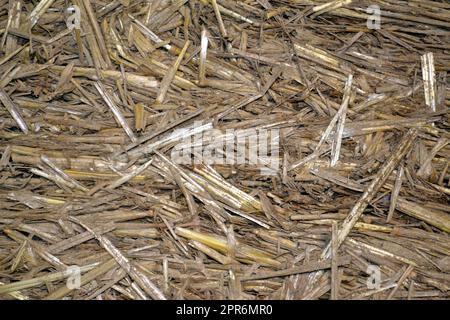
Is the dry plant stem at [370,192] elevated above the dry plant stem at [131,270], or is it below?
above

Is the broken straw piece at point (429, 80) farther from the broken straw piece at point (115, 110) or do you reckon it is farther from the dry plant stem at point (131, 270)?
the dry plant stem at point (131, 270)

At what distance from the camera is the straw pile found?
7.30 feet

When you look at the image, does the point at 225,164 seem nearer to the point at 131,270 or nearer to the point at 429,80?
the point at 131,270

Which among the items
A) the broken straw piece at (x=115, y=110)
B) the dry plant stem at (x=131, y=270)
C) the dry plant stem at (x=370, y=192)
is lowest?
the dry plant stem at (x=131, y=270)

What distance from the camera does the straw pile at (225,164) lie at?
2.23 meters

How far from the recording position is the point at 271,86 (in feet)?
8.17

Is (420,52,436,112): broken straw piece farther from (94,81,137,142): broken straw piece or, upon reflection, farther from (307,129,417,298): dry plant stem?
(94,81,137,142): broken straw piece

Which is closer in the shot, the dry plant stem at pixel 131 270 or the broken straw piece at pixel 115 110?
the dry plant stem at pixel 131 270

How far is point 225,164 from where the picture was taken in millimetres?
2371

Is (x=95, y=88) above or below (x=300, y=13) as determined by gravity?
below

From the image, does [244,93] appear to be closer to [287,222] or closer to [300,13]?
[300,13]

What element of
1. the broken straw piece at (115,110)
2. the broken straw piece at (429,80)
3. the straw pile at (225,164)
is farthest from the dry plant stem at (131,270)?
the broken straw piece at (429,80)
